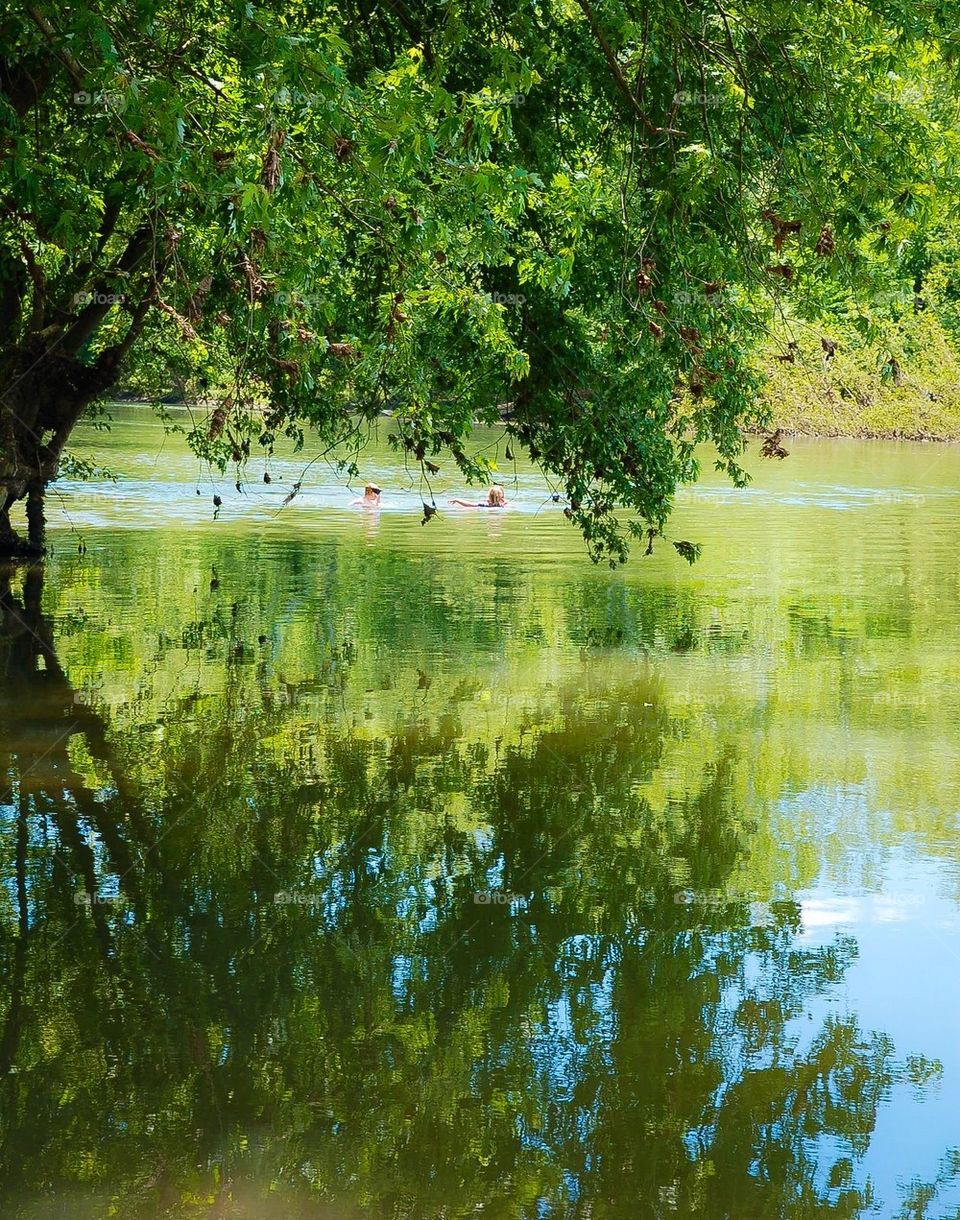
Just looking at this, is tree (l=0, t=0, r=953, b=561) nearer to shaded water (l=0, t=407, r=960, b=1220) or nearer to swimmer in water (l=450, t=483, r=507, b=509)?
shaded water (l=0, t=407, r=960, b=1220)

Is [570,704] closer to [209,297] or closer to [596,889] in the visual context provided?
[596,889]

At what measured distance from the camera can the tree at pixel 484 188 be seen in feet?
24.0

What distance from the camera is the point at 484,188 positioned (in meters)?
A: 7.67

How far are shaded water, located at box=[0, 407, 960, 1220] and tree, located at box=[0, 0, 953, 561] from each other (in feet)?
7.03

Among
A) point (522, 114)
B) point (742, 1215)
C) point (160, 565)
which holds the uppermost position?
point (522, 114)

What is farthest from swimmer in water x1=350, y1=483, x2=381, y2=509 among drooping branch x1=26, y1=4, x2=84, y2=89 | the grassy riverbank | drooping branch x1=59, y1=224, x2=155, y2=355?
the grassy riverbank

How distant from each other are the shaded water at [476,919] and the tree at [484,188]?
2.14m

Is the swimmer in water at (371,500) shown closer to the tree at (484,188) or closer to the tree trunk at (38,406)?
the tree trunk at (38,406)

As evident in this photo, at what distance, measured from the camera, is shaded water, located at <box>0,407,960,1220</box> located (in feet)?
17.8

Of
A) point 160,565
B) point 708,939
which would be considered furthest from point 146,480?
point 708,939

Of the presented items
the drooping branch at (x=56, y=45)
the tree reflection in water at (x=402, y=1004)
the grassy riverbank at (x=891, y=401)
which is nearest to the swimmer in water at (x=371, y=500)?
the tree reflection in water at (x=402, y=1004)

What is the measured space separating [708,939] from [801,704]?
17.9 feet

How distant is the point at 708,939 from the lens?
748cm

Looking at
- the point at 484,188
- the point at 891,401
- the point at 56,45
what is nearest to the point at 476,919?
the point at 484,188
